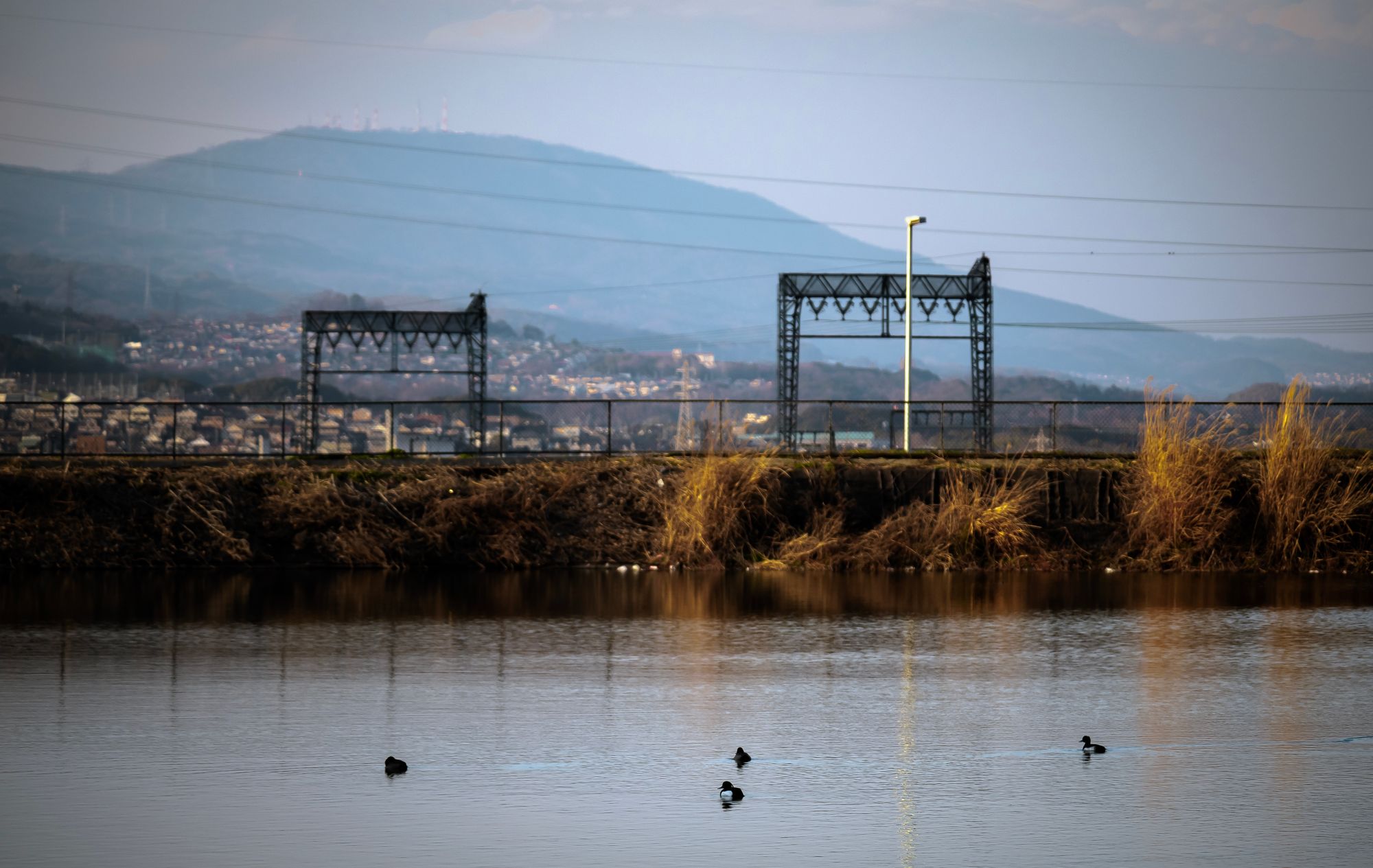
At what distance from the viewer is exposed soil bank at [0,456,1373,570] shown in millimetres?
27297

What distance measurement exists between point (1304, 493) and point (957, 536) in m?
6.26

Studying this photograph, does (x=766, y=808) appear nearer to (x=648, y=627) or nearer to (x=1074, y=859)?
(x=1074, y=859)

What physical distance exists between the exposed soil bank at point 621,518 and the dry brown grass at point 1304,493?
161mm

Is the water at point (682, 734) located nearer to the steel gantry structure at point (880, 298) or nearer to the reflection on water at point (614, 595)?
the reflection on water at point (614, 595)

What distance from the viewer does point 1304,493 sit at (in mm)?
27547

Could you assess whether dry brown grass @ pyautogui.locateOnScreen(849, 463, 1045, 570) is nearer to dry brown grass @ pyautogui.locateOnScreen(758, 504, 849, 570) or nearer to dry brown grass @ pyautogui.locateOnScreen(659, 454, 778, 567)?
dry brown grass @ pyautogui.locateOnScreen(758, 504, 849, 570)

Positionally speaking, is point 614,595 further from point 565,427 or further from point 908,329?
point 565,427

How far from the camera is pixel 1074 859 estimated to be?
27.2 feet

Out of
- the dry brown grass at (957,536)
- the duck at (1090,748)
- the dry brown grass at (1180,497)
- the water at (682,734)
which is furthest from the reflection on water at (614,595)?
the duck at (1090,748)

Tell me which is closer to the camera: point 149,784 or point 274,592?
point 149,784

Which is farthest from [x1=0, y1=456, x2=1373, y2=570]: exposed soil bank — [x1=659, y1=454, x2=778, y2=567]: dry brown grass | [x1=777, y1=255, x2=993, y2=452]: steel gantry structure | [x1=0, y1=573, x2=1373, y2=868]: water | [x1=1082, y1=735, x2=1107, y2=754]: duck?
[x1=777, y1=255, x2=993, y2=452]: steel gantry structure

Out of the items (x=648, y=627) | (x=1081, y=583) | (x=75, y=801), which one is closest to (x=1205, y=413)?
(x=1081, y=583)

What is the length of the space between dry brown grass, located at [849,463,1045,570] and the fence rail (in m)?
1.64

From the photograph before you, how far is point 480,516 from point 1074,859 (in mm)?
20470
